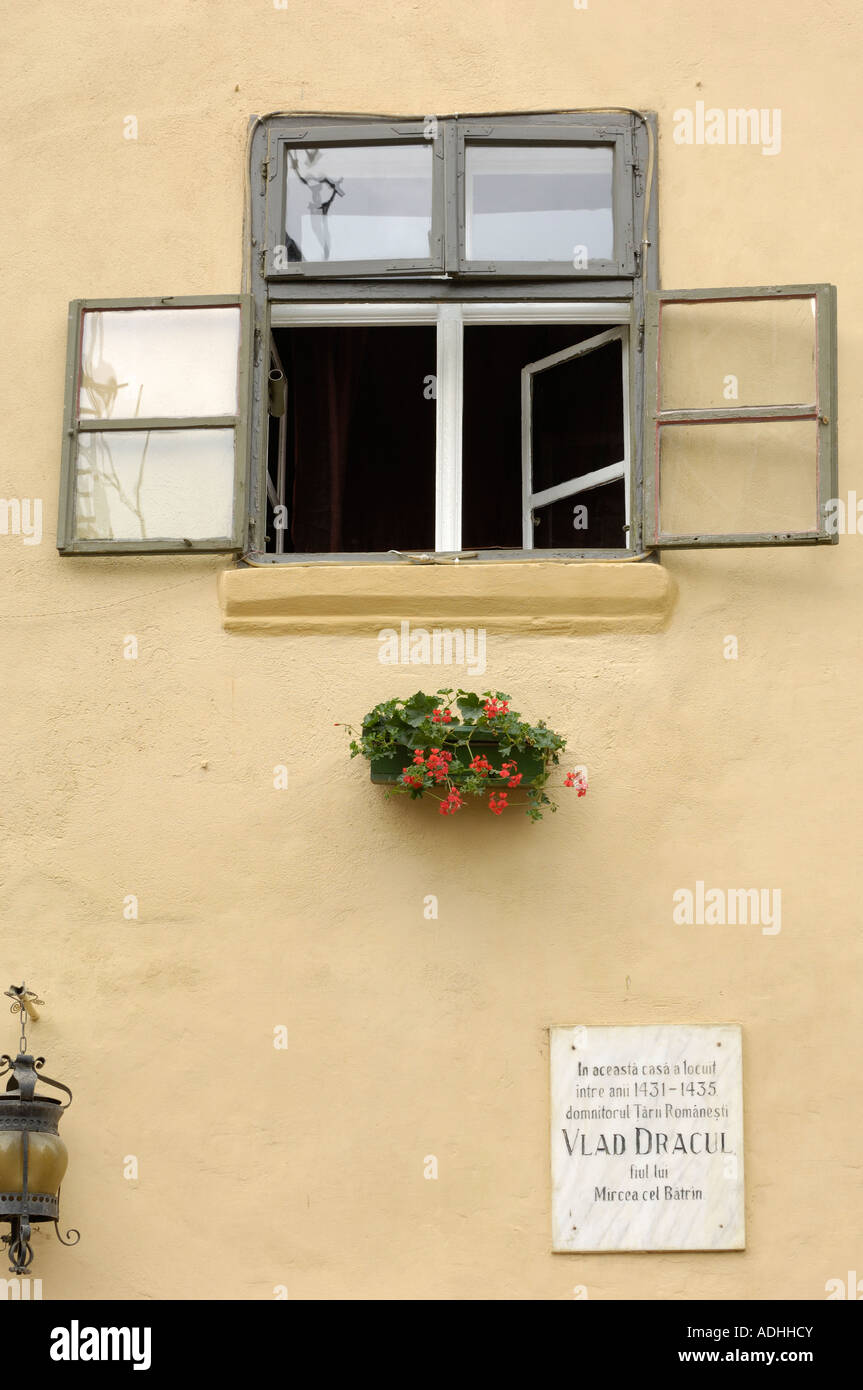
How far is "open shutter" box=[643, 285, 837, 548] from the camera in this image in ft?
23.1

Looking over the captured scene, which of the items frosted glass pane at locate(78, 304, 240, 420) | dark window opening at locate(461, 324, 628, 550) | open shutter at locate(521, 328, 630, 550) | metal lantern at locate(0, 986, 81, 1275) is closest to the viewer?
metal lantern at locate(0, 986, 81, 1275)

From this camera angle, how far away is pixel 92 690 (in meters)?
7.08

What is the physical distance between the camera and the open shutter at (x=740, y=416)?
7035 millimetres

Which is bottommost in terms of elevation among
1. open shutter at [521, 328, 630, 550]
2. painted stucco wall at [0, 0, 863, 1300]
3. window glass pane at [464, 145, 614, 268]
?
painted stucco wall at [0, 0, 863, 1300]

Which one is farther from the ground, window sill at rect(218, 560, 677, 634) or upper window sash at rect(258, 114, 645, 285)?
upper window sash at rect(258, 114, 645, 285)

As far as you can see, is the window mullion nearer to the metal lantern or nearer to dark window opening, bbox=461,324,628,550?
dark window opening, bbox=461,324,628,550

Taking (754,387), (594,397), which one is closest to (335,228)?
(594,397)

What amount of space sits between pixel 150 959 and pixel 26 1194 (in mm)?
935

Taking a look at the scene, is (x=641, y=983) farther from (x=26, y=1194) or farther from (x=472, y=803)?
(x=26, y=1194)

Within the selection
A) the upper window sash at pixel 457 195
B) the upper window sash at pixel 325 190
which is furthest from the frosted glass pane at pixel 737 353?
the upper window sash at pixel 325 190

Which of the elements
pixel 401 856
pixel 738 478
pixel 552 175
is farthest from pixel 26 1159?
pixel 552 175

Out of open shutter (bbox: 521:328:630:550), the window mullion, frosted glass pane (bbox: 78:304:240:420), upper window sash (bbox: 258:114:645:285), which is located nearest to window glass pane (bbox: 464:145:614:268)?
upper window sash (bbox: 258:114:645:285)

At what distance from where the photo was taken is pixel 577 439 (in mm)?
7996

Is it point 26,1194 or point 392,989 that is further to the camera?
point 392,989
